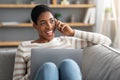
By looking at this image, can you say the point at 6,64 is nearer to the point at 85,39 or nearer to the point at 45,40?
the point at 45,40

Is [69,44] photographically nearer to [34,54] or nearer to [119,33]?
[34,54]

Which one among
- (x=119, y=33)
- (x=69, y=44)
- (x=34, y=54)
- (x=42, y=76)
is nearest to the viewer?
(x=42, y=76)

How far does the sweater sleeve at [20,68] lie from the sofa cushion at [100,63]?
39 centimetres

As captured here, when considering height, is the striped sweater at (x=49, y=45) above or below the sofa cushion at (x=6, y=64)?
above

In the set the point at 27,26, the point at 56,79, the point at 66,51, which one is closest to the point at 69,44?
the point at 66,51

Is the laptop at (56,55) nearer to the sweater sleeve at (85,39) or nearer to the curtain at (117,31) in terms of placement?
the sweater sleeve at (85,39)

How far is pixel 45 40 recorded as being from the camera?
5.56ft

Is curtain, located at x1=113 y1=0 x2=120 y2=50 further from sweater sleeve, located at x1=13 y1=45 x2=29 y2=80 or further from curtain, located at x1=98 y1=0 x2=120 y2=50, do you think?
sweater sleeve, located at x1=13 y1=45 x2=29 y2=80

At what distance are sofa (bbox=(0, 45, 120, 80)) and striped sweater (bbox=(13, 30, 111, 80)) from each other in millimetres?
60

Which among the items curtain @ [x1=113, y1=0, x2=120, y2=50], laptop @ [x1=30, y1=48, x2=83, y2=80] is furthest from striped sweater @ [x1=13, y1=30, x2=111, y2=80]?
curtain @ [x1=113, y1=0, x2=120, y2=50]

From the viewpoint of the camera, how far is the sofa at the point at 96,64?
1.36 metres

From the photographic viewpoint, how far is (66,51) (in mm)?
1503

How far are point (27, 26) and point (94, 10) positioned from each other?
101 cm

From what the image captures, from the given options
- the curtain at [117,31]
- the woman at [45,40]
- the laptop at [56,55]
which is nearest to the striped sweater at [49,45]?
the woman at [45,40]
